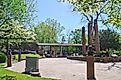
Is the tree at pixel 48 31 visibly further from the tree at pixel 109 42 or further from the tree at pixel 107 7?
the tree at pixel 107 7

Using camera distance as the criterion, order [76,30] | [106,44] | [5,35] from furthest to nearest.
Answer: [76,30] → [106,44] → [5,35]

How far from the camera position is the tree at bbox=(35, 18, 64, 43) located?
3711 inches

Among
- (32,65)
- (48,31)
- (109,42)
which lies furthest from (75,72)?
Answer: (48,31)

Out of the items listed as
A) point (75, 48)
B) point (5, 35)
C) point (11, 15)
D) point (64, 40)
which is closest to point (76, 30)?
point (64, 40)

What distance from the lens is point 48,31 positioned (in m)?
94.8

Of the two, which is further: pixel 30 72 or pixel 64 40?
pixel 64 40

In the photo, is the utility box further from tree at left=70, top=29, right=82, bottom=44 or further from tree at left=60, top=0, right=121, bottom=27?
tree at left=70, top=29, right=82, bottom=44

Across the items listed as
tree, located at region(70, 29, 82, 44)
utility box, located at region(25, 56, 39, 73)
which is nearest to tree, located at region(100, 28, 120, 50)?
tree, located at region(70, 29, 82, 44)

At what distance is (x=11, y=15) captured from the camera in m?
43.5

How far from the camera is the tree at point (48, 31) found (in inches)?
3711

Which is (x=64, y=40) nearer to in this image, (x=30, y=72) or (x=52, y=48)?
(x=52, y=48)

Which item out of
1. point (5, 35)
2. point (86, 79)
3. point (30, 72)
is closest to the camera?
point (5, 35)

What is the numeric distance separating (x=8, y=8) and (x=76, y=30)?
54.9 m

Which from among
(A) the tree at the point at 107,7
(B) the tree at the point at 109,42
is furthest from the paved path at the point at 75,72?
(B) the tree at the point at 109,42
